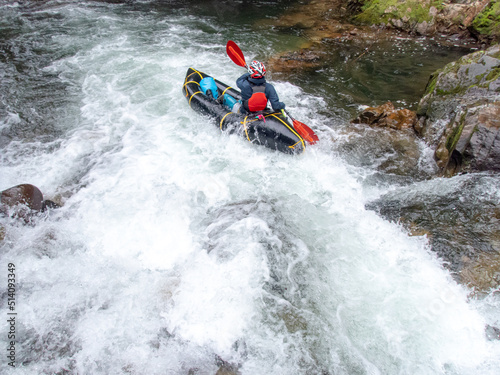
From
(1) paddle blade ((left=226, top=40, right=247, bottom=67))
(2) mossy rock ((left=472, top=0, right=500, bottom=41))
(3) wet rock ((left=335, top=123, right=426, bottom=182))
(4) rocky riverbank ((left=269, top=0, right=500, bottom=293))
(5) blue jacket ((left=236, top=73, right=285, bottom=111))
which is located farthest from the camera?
(2) mossy rock ((left=472, top=0, right=500, bottom=41))

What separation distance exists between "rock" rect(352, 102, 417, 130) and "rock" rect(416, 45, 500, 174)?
0.64 ft

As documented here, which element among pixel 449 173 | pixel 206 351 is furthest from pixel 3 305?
pixel 449 173

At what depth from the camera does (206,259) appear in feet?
13.8

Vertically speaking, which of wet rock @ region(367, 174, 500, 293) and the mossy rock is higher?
the mossy rock

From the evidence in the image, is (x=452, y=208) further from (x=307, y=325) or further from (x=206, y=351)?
(x=206, y=351)

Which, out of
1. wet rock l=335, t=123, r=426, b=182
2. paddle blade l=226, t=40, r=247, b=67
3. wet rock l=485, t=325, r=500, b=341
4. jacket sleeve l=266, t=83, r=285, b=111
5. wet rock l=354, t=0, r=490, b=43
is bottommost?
wet rock l=485, t=325, r=500, b=341

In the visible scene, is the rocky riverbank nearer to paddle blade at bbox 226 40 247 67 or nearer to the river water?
the river water

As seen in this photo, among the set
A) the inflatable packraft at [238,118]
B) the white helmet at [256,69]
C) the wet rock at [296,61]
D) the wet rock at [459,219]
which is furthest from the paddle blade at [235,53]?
the wet rock at [459,219]

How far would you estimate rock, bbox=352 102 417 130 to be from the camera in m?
6.44

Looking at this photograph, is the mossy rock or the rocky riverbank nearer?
the rocky riverbank

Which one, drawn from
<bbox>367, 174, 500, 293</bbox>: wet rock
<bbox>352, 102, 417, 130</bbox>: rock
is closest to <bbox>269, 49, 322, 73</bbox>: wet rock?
<bbox>352, 102, 417, 130</bbox>: rock

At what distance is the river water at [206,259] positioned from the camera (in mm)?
3326

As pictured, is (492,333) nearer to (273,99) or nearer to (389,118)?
(389,118)

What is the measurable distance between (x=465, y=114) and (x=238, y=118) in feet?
12.9
